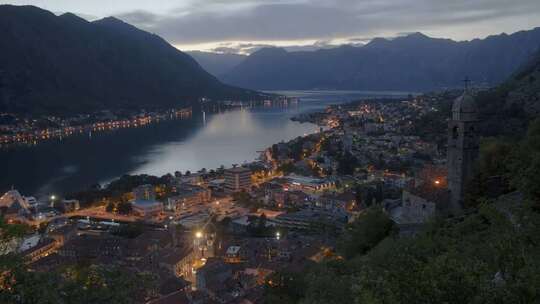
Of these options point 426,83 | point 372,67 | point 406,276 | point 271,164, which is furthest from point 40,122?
point 372,67

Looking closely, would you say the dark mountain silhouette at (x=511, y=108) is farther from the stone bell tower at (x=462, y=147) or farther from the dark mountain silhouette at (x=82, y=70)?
the dark mountain silhouette at (x=82, y=70)

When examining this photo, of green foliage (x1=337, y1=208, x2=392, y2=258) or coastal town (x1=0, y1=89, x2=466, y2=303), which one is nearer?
green foliage (x1=337, y1=208, x2=392, y2=258)

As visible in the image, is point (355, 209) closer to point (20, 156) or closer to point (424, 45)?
point (20, 156)

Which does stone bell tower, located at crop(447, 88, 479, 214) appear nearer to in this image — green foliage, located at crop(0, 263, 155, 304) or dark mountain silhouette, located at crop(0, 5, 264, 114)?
green foliage, located at crop(0, 263, 155, 304)

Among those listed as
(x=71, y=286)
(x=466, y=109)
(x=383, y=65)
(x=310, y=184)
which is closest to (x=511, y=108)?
(x=310, y=184)

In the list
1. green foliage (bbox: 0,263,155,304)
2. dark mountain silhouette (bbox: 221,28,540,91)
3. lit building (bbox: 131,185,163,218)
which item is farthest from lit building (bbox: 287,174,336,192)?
dark mountain silhouette (bbox: 221,28,540,91)

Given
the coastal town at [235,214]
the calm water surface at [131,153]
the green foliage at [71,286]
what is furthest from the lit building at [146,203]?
the green foliage at [71,286]
